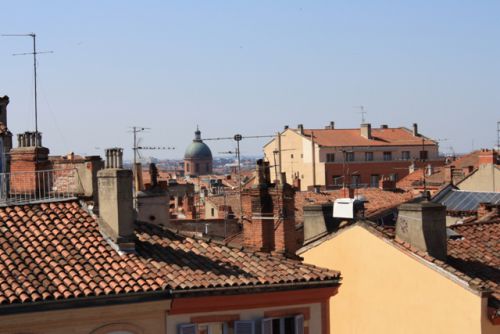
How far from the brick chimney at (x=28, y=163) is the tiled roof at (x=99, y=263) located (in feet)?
6.89

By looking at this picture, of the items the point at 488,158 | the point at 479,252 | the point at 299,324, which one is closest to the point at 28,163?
the point at 299,324

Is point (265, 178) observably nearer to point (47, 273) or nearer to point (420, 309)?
point (420, 309)

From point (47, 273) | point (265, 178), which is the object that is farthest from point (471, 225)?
point (47, 273)

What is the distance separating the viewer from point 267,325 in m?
15.8

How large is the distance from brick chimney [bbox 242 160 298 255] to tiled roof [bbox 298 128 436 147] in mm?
74748

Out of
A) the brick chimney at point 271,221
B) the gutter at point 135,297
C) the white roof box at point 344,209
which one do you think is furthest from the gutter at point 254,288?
the white roof box at point 344,209

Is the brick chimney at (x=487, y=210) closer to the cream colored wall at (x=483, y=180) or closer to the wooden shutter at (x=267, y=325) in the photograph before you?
the wooden shutter at (x=267, y=325)

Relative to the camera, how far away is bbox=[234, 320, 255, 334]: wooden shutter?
15.6m

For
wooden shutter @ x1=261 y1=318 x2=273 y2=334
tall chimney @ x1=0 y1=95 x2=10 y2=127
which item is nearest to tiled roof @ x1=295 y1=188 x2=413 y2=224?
tall chimney @ x1=0 y1=95 x2=10 y2=127

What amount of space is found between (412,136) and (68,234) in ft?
294

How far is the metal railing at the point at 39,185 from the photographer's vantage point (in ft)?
60.7

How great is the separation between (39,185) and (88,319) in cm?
535

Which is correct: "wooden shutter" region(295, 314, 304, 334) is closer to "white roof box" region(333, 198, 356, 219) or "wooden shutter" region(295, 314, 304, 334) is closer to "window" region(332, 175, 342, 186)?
"white roof box" region(333, 198, 356, 219)

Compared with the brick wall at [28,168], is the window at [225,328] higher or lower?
lower
